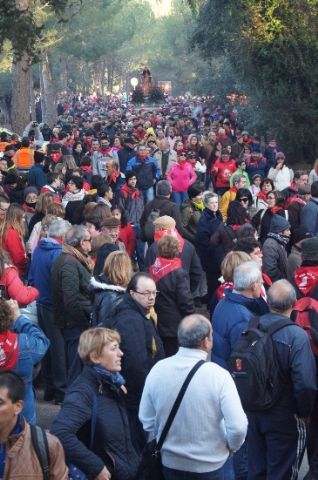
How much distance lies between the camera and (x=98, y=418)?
5.08 meters

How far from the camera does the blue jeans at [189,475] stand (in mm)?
5145

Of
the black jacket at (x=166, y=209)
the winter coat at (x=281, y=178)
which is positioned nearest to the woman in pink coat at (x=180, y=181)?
the winter coat at (x=281, y=178)

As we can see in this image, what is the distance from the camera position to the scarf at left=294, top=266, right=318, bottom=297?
7.09 metres

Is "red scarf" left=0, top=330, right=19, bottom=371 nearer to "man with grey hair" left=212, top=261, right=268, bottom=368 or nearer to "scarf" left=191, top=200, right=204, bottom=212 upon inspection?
"man with grey hair" left=212, top=261, right=268, bottom=368

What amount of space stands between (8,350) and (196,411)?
4.09 ft

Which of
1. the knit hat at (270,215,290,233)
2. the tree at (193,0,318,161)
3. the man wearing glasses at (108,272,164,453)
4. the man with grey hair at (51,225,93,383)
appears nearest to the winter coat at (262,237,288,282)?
the knit hat at (270,215,290,233)

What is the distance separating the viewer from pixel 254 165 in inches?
720

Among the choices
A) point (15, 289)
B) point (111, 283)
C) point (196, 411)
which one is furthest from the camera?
point (15, 289)

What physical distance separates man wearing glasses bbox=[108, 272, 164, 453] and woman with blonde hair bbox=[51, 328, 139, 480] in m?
0.80

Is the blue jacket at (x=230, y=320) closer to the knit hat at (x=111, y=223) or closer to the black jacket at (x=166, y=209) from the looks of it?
the knit hat at (x=111, y=223)

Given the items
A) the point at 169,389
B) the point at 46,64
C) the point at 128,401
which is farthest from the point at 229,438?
the point at 46,64

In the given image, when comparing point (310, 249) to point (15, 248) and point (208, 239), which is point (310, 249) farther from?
point (208, 239)

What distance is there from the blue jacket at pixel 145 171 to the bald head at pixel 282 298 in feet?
31.0

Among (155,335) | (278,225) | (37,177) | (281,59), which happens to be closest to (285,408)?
(155,335)
